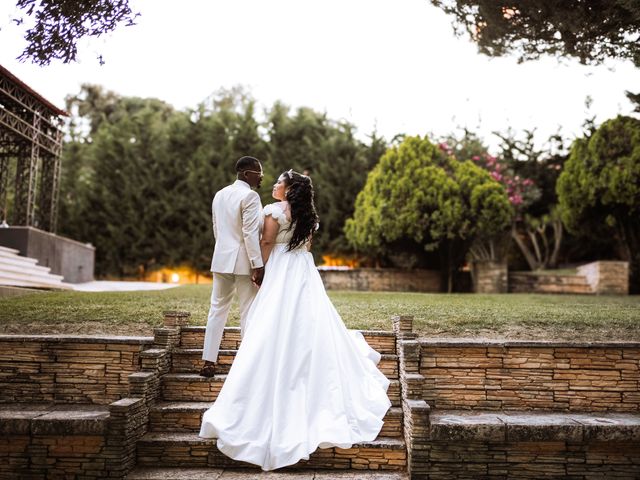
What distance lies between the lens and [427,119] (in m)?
22.9

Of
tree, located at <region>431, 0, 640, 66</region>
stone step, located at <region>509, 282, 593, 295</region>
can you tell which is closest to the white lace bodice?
tree, located at <region>431, 0, 640, 66</region>

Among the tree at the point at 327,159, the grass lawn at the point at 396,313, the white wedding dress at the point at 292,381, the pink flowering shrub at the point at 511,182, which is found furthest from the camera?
the tree at the point at 327,159

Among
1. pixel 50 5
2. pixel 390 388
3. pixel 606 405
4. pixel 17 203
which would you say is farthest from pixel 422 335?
pixel 17 203

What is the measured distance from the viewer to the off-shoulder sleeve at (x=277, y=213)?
5457 mm

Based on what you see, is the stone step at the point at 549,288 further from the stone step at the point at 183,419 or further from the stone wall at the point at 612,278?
the stone step at the point at 183,419

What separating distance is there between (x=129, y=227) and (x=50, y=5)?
1372 centimetres

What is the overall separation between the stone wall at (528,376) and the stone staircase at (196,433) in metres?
0.45

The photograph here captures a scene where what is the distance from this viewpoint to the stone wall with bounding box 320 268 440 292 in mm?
15211

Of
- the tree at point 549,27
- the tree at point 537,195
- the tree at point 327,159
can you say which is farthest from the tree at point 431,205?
the tree at point 537,195

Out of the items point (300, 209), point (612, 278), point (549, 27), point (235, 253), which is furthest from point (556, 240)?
point (235, 253)

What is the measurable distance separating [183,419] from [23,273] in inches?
342

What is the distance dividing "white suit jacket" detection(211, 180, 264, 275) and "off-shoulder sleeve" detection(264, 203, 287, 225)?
10 centimetres

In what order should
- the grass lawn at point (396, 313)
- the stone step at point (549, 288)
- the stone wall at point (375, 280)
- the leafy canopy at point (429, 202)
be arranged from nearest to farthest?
the grass lawn at point (396, 313)
the leafy canopy at point (429, 202)
the stone step at point (549, 288)
the stone wall at point (375, 280)

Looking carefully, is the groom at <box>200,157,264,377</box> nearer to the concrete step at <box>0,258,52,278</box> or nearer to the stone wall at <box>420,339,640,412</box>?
the stone wall at <box>420,339,640,412</box>
